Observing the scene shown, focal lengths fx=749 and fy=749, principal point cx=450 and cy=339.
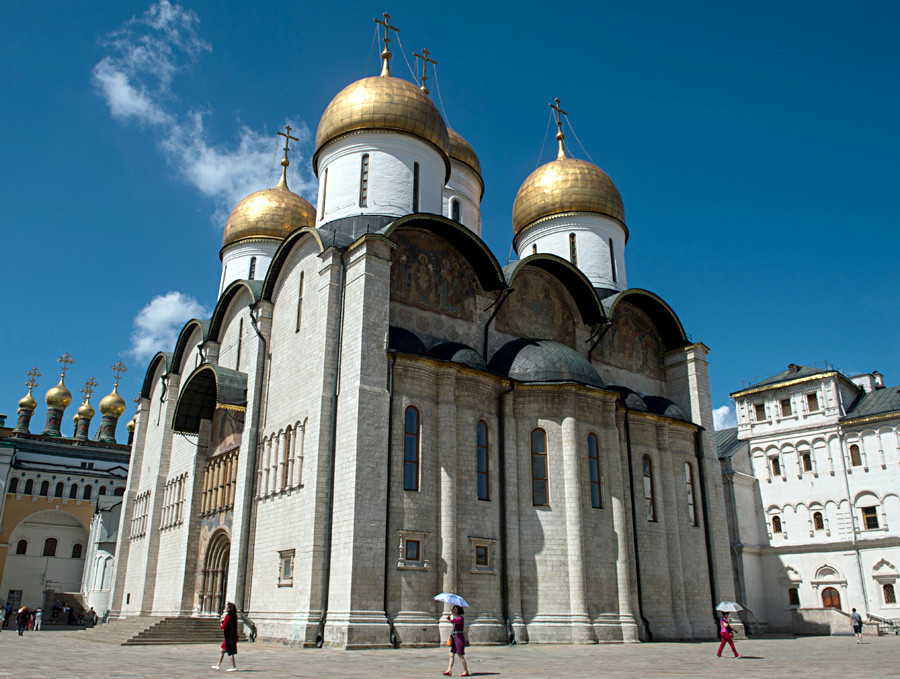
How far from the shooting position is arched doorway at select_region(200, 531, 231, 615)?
64.1 ft

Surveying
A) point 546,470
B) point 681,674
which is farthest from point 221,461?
point 681,674

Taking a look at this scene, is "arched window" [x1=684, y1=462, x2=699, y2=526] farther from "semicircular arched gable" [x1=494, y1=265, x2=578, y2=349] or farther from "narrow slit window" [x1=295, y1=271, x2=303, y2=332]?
"narrow slit window" [x1=295, y1=271, x2=303, y2=332]

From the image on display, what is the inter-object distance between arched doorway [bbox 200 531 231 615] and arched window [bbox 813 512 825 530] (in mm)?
20793

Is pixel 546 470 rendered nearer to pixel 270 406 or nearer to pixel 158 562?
pixel 270 406

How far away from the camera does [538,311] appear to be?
20641 millimetres

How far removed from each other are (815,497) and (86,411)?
1673 inches

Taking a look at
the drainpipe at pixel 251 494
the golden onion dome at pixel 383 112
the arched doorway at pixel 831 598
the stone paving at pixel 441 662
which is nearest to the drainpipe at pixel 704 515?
the stone paving at pixel 441 662

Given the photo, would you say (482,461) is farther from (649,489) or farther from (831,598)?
(831,598)

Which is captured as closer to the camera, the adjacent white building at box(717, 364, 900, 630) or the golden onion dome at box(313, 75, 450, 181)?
the golden onion dome at box(313, 75, 450, 181)

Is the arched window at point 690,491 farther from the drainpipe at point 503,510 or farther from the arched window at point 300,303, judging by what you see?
the arched window at point 300,303

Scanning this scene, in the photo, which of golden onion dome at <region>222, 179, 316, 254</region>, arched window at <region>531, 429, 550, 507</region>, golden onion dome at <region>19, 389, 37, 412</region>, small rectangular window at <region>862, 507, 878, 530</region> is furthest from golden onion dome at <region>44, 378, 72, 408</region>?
small rectangular window at <region>862, 507, 878, 530</region>

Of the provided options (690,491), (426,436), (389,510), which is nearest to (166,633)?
(389,510)

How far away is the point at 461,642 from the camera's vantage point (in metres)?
9.75

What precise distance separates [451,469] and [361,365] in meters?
2.93
